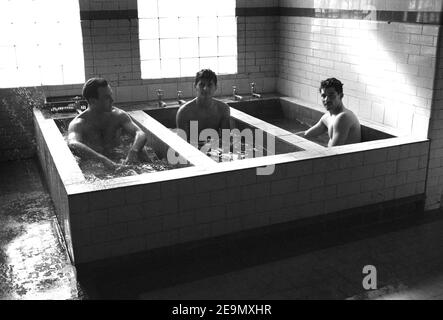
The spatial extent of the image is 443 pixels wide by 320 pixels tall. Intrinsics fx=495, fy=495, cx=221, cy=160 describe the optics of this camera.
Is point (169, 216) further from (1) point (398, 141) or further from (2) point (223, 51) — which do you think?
(2) point (223, 51)

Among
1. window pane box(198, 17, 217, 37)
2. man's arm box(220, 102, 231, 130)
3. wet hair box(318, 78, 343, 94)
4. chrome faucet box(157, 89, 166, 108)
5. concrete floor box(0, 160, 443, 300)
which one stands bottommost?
concrete floor box(0, 160, 443, 300)

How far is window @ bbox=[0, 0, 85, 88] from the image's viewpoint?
18.0 ft

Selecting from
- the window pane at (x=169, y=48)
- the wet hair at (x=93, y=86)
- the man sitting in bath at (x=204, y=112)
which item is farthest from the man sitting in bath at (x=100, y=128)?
the window pane at (x=169, y=48)

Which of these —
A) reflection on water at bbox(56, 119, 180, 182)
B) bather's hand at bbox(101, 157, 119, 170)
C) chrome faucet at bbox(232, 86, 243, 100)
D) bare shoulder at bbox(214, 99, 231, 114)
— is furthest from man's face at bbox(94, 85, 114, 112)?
chrome faucet at bbox(232, 86, 243, 100)

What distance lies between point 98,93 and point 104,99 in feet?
0.25

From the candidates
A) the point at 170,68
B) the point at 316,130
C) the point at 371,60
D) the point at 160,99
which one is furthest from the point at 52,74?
the point at 371,60

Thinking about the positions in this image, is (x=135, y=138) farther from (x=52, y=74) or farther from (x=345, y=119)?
(x=52, y=74)

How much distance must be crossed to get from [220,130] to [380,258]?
233cm

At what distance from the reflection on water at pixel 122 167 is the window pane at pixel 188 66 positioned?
1918mm

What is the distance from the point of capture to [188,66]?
6.33 meters

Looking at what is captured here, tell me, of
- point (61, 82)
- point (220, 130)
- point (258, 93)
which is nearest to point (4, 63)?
point (61, 82)

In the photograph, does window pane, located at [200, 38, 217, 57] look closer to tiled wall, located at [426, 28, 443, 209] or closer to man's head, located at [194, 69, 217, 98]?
man's head, located at [194, 69, 217, 98]

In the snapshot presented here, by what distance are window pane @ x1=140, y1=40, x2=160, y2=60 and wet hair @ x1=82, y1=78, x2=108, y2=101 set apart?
184 centimetres

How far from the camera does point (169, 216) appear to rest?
3.30 meters
